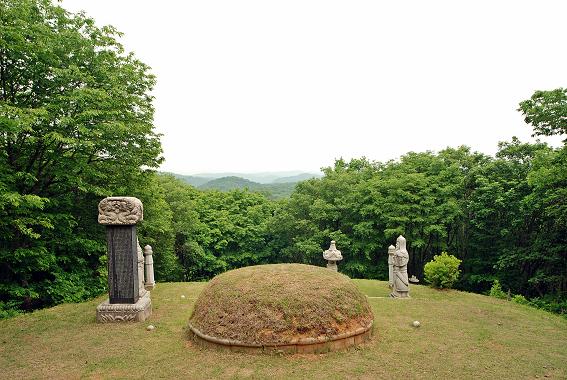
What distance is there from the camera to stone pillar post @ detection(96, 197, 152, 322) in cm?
988

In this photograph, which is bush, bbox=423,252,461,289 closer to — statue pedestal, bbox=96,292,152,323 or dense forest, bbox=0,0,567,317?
dense forest, bbox=0,0,567,317

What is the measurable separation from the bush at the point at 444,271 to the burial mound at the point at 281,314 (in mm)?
7335

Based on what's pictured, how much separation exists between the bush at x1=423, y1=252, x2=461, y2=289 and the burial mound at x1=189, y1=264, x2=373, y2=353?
289 inches

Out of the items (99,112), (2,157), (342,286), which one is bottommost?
(342,286)

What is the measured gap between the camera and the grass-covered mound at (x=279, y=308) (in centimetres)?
759

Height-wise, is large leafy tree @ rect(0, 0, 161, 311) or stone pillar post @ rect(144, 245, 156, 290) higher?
large leafy tree @ rect(0, 0, 161, 311)

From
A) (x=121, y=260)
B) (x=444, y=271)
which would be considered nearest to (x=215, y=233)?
(x=444, y=271)

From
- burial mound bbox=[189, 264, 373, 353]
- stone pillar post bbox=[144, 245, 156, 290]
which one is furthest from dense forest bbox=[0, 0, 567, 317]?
burial mound bbox=[189, 264, 373, 353]

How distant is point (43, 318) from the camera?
413 inches

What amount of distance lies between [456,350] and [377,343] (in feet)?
5.29

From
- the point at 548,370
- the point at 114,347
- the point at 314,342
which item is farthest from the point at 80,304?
the point at 548,370

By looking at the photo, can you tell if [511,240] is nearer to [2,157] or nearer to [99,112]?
[99,112]

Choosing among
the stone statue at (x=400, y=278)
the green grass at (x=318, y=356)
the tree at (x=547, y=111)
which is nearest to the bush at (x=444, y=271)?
the stone statue at (x=400, y=278)

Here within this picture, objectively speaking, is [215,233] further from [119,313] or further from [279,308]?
[279,308]
